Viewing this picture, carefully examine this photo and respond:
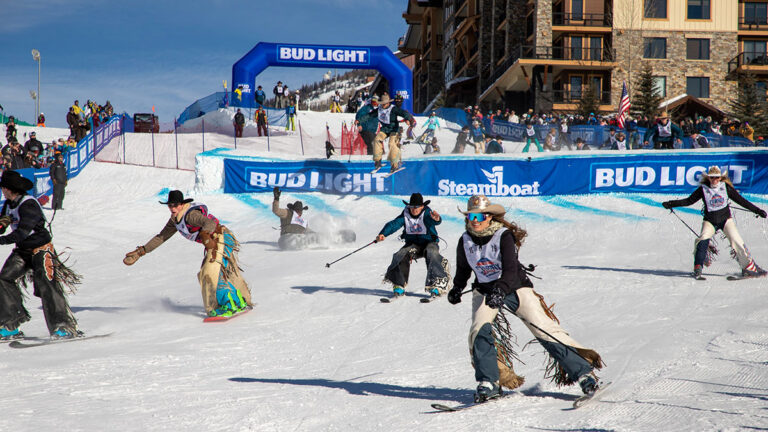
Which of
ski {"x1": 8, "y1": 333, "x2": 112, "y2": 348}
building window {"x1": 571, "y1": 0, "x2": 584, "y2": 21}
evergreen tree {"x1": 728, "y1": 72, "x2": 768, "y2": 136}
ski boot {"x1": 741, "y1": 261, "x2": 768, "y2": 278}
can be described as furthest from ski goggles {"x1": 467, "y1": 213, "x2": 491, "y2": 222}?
building window {"x1": 571, "y1": 0, "x2": 584, "y2": 21}

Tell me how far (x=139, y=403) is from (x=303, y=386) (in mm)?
1195

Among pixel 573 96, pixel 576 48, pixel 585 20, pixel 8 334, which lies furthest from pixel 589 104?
pixel 8 334

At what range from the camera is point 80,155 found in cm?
2706

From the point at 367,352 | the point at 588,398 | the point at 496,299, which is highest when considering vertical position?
the point at 496,299

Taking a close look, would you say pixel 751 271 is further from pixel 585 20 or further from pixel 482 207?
pixel 585 20

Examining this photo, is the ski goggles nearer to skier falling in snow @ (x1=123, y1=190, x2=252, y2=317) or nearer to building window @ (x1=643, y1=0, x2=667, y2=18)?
skier falling in snow @ (x1=123, y1=190, x2=252, y2=317)

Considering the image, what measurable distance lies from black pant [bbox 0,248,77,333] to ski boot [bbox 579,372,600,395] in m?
5.22

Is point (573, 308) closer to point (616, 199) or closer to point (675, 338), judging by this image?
point (675, 338)

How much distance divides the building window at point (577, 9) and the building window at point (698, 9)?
666 centimetres

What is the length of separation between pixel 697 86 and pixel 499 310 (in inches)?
1815

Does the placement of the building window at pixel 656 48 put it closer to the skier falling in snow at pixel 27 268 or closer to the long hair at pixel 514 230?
the skier falling in snow at pixel 27 268

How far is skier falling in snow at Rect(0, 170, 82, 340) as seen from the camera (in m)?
7.04

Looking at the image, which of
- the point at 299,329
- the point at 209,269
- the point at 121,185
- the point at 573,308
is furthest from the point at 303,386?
the point at 121,185

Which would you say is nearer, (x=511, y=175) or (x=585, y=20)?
(x=511, y=175)
